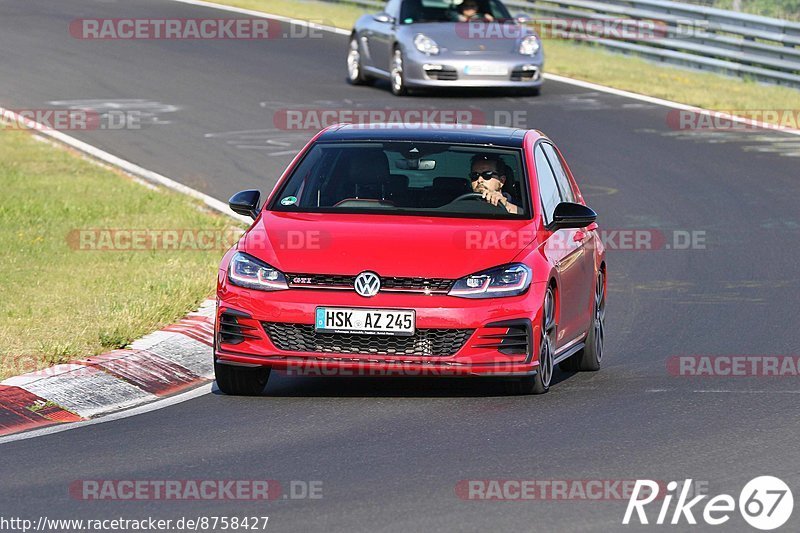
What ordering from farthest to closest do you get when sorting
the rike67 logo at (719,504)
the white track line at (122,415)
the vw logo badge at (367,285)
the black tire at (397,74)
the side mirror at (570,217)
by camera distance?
1. the black tire at (397,74)
2. the side mirror at (570,217)
3. the vw logo badge at (367,285)
4. the white track line at (122,415)
5. the rike67 logo at (719,504)

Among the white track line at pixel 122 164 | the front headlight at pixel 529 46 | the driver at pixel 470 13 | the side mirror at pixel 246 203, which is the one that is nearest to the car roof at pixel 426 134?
the side mirror at pixel 246 203

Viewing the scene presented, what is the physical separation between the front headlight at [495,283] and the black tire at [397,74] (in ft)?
53.5

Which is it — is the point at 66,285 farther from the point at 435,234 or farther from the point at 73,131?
the point at 73,131

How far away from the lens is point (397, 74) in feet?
86.8

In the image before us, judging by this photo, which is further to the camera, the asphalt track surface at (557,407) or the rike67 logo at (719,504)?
the asphalt track surface at (557,407)

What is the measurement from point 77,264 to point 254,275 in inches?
194

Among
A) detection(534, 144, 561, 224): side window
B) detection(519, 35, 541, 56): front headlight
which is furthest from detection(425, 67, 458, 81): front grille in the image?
detection(534, 144, 561, 224): side window

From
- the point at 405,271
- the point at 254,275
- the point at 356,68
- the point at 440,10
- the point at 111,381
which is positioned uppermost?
the point at 405,271

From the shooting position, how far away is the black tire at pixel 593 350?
11788 mm

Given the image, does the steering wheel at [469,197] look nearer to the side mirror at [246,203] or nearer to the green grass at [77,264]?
the side mirror at [246,203]

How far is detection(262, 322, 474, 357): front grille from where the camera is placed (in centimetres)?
995

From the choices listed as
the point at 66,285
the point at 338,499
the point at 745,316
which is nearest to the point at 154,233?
the point at 66,285

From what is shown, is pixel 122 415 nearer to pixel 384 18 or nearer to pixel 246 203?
pixel 246 203

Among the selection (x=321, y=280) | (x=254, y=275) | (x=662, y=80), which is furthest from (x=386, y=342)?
(x=662, y=80)
